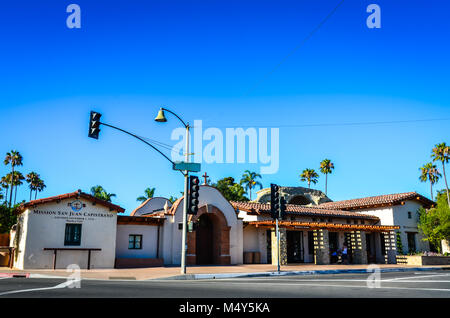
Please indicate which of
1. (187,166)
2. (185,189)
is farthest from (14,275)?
(187,166)

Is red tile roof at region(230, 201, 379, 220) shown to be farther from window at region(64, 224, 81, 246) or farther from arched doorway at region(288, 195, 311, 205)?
arched doorway at region(288, 195, 311, 205)

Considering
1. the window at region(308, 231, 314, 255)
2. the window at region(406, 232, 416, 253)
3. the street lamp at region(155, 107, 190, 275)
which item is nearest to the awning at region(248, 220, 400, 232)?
the window at region(308, 231, 314, 255)

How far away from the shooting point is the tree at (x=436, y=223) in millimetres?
32125

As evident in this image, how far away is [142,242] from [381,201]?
21.3 metres

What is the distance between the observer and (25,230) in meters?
20.6

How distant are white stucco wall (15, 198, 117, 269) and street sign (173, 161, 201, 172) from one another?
6.39m

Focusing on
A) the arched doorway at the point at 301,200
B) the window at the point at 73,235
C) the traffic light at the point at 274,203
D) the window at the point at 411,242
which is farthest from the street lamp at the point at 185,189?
the arched doorway at the point at 301,200

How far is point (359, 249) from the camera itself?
29406mm
